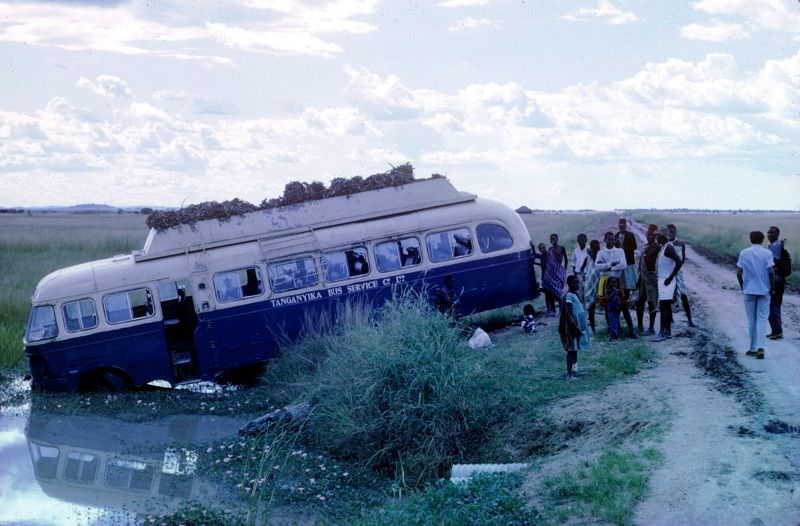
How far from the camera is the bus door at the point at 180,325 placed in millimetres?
16719

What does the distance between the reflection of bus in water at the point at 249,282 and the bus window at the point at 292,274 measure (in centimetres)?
2

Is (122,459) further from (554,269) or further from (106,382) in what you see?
(554,269)

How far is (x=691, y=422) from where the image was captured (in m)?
9.85

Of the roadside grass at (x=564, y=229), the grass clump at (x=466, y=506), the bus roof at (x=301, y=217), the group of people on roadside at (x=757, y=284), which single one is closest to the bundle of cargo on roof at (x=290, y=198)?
the bus roof at (x=301, y=217)

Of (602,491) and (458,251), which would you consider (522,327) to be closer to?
(458,251)

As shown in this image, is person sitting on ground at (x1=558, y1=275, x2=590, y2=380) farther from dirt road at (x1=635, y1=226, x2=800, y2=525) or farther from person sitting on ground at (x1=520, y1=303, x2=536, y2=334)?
person sitting on ground at (x1=520, y1=303, x2=536, y2=334)

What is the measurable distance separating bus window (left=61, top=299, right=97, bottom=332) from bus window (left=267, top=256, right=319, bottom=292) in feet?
10.3

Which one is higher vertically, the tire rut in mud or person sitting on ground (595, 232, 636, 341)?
person sitting on ground (595, 232, 636, 341)

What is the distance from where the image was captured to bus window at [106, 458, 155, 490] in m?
11.6

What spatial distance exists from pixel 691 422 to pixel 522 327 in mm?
8161

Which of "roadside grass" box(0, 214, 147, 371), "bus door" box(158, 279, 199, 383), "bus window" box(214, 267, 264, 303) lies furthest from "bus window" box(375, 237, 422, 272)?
A: "roadside grass" box(0, 214, 147, 371)

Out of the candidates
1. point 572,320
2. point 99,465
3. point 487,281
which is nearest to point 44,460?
point 99,465

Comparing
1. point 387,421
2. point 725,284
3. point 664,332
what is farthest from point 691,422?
point 725,284

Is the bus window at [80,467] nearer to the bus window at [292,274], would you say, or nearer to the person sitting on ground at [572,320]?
the bus window at [292,274]
